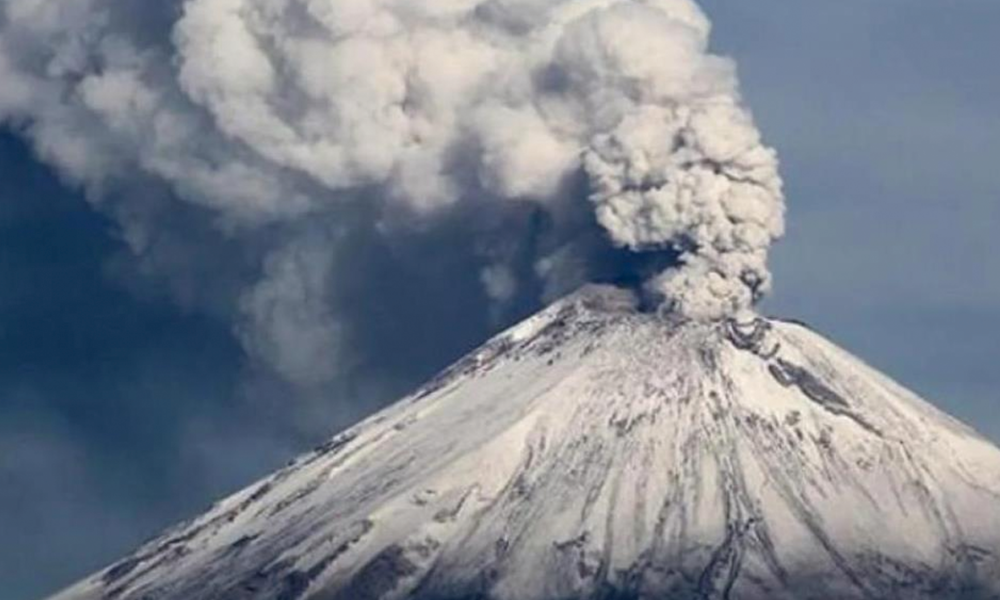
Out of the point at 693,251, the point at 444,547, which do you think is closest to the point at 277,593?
the point at 444,547

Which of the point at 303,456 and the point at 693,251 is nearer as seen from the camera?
the point at 693,251

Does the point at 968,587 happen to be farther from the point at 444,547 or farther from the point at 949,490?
the point at 444,547

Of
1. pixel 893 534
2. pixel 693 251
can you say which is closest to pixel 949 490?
pixel 893 534

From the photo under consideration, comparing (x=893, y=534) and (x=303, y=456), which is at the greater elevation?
(x=303, y=456)

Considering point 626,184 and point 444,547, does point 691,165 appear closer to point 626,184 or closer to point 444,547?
point 626,184

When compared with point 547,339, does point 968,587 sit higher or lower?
lower

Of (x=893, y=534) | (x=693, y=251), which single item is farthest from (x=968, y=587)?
(x=693, y=251)

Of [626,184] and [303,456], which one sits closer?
[626,184]
